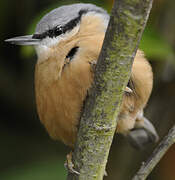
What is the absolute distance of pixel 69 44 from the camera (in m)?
2.10

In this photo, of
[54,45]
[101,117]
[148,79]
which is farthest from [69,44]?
[101,117]

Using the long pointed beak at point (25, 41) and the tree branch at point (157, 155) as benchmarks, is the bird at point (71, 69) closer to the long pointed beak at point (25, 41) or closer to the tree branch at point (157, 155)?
the long pointed beak at point (25, 41)

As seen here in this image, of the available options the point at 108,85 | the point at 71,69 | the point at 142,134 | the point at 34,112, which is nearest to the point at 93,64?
the point at 71,69

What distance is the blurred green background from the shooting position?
320 cm

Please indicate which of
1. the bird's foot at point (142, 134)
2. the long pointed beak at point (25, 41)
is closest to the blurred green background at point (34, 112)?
the bird's foot at point (142, 134)

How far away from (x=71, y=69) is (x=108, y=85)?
487mm

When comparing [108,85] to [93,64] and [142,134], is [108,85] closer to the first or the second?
[93,64]

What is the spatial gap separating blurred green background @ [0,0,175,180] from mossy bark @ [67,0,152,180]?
1.49 metres

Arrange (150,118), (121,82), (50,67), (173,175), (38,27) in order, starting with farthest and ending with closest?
(150,118)
(173,175)
(38,27)
(50,67)
(121,82)

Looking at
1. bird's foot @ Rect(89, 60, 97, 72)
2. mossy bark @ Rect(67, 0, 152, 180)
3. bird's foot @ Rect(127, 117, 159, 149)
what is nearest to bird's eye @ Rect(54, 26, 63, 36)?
bird's foot @ Rect(89, 60, 97, 72)

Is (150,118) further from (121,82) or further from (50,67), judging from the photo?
(121,82)

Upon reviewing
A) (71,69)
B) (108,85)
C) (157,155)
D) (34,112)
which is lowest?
(34,112)

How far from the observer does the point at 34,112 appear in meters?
3.66

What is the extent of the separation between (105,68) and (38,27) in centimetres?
90
